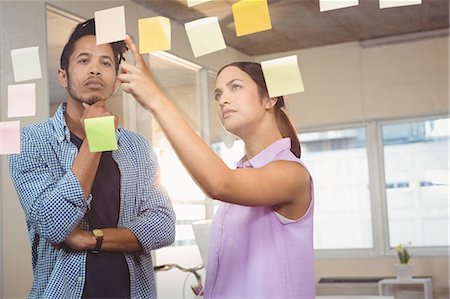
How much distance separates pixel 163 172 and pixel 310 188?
0.41 m

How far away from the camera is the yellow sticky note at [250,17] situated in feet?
5.20

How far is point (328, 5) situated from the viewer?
5.16 ft

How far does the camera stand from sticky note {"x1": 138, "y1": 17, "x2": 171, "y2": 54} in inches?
65.2

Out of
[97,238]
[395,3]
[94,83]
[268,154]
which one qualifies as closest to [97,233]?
[97,238]

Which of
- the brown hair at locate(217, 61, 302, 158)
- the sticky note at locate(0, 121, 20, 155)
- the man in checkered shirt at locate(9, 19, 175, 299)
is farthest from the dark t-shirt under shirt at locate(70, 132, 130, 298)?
the brown hair at locate(217, 61, 302, 158)

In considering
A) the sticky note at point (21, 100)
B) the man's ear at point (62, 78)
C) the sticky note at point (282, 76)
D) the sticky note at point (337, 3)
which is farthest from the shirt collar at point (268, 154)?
the sticky note at point (21, 100)

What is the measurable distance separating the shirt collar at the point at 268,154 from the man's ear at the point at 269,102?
0.08 m

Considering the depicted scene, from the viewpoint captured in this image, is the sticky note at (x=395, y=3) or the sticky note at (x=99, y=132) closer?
the sticky note at (x=395, y=3)

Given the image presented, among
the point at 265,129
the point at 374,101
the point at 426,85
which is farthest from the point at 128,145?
the point at 426,85

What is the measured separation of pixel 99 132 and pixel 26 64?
0.33 m

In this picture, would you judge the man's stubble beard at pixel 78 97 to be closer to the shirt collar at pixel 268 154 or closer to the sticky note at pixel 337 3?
the shirt collar at pixel 268 154

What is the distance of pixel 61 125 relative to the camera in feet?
5.61

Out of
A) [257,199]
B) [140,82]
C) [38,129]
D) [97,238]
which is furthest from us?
[38,129]

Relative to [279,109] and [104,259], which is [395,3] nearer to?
[279,109]
